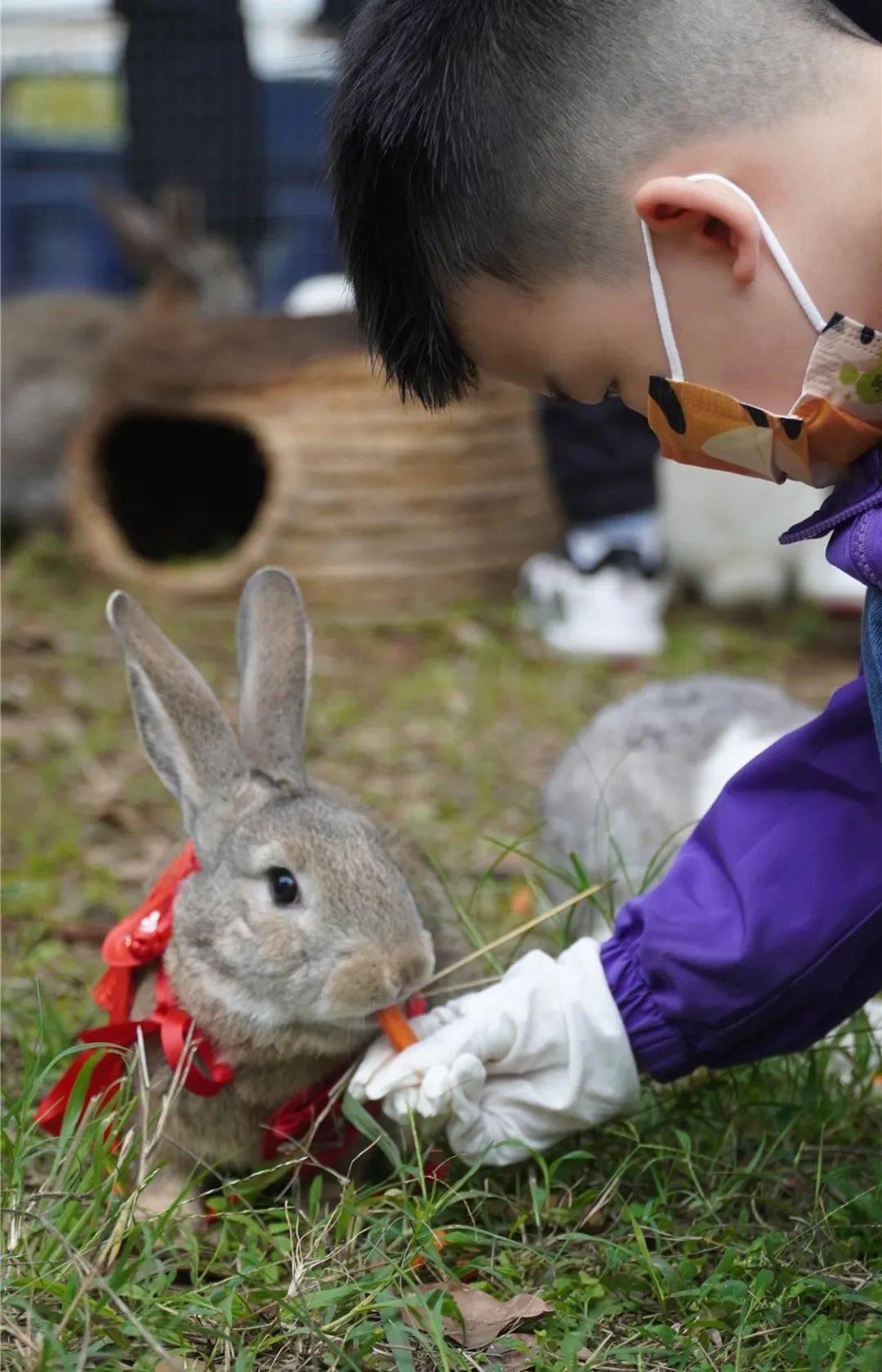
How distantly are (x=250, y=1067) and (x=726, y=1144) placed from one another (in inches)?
A: 22.9

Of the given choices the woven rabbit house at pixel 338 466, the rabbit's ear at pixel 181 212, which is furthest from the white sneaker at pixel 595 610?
the rabbit's ear at pixel 181 212

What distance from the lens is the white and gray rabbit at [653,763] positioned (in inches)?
110

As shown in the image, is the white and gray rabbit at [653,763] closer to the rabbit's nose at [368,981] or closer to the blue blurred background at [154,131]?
the rabbit's nose at [368,981]

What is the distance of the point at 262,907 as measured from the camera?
1838mm

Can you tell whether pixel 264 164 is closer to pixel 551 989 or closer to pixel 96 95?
pixel 96 95

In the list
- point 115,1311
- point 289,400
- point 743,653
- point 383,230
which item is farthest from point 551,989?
point 289,400

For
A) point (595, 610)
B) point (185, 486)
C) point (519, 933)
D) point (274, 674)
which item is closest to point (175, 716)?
point (274, 674)

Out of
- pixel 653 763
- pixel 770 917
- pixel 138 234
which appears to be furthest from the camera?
pixel 138 234

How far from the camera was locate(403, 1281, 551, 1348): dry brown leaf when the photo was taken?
151 cm

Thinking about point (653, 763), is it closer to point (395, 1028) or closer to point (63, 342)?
point (395, 1028)

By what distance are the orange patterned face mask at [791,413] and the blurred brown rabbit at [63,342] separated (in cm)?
413

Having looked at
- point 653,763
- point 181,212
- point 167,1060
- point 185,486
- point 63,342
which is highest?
point 167,1060

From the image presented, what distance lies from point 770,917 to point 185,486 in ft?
15.4

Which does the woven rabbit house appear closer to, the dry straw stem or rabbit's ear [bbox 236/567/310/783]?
rabbit's ear [bbox 236/567/310/783]
